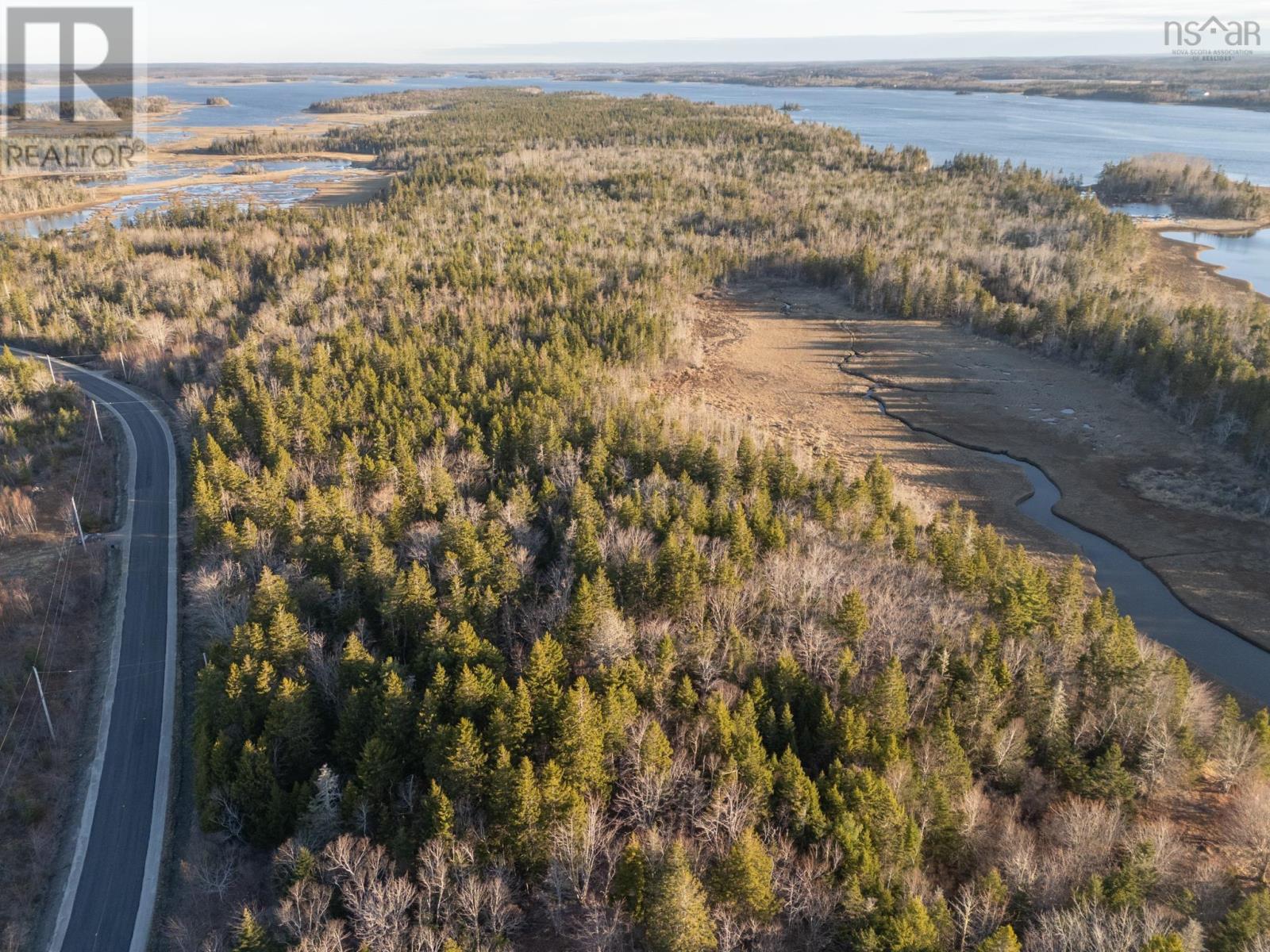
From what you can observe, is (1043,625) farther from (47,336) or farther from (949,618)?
(47,336)

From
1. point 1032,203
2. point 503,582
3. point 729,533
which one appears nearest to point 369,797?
point 503,582

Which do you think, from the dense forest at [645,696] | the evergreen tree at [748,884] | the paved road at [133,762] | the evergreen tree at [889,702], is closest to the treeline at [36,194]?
the dense forest at [645,696]

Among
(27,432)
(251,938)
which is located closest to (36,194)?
(27,432)

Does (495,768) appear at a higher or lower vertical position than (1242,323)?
lower

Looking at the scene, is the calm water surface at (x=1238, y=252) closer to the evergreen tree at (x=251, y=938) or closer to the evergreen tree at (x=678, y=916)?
the evergreen tree at (x=678, y=916)

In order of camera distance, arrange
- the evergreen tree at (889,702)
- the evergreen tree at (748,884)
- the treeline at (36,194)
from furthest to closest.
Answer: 1. the treeline at (36,194)
2. the evergreen tree at (889,702)
3. the evergreen tree at (748,884)

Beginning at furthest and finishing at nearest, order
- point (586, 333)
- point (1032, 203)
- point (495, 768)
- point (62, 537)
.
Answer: point (1032, 203), point (586, 333), point (62, 537), point (495, 768)
